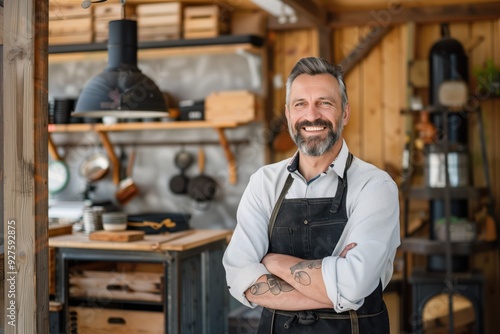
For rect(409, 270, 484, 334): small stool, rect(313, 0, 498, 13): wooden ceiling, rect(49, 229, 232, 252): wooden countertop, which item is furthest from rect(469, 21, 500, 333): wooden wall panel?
rect(49, 229, 232, 252): wooden countertop

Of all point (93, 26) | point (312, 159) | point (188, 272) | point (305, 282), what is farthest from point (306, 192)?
point (93, 26)

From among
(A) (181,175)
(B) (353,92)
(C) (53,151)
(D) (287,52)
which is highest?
(D) (287,52)

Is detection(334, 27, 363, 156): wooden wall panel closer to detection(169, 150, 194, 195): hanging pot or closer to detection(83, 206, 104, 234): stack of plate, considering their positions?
detection(169, 150, 194, 195): hanging pot

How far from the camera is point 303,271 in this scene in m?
2.33

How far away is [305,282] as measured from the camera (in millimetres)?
2312

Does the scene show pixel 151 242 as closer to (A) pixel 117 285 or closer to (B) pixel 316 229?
(A) pixel 117 285

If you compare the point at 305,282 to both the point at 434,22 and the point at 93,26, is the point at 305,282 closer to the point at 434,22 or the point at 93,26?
the point at 434,22

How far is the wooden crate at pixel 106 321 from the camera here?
420 cm

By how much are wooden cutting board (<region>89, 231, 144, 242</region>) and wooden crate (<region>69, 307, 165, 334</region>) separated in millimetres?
Answer: 429

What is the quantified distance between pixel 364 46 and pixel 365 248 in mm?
3765

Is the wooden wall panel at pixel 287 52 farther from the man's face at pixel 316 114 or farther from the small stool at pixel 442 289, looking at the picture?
the man's face at pixel 316 114

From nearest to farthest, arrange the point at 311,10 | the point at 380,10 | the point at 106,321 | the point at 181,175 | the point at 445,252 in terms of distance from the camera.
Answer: the point at 106,321 → the point at 445,252 → the point at 311,10 → the point at 380,10 → the point at 181,175

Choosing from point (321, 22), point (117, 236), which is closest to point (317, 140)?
point (117, 236)

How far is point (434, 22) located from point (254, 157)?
180 cm
